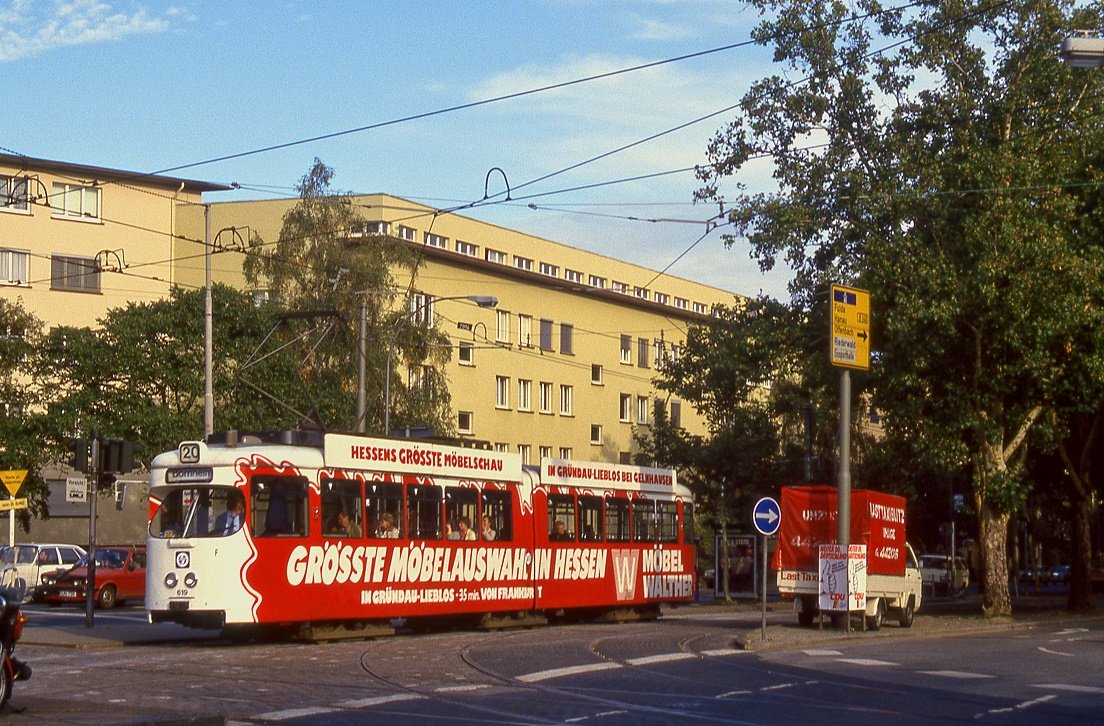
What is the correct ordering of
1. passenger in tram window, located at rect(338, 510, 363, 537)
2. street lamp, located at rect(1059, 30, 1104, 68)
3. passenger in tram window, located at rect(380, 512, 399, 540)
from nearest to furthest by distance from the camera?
street lamp, located at rect(1059, 30, 1104, 68) → passenger in tram window, located at rect(338, 510, 363, 537) → passenger in tram window, located at rect(380, 512, 399, 540)

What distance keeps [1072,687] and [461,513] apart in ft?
39.3

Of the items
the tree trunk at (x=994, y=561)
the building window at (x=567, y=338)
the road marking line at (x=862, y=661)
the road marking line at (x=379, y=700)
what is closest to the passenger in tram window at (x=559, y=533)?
the road marking line at (x=862, y=661)

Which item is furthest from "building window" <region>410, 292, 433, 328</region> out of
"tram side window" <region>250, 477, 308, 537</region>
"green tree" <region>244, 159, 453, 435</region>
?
"tram side window" <region>250, 477, 308, 537</region>

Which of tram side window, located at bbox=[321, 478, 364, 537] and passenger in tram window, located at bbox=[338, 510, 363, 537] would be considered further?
passenger in tram window, located at bbox=[338, 510, 363, 537]

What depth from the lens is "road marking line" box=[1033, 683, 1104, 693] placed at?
56.3 ft

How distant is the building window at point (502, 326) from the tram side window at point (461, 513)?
40.6 metres

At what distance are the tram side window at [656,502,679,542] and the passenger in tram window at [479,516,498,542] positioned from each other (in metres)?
5.85

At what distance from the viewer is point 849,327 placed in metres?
28.5

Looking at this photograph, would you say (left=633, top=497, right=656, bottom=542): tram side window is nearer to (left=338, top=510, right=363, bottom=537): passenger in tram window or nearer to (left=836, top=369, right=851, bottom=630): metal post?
(left=836, top=369, right=851, bottom=630): metal post

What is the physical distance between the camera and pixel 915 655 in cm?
2267

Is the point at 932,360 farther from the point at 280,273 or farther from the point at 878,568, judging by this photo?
the point at 280,273

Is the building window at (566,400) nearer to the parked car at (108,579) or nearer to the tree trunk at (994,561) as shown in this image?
the parked car at (108,579)

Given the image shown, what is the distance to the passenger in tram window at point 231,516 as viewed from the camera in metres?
22.7

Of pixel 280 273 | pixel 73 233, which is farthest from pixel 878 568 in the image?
pixel 73 233
